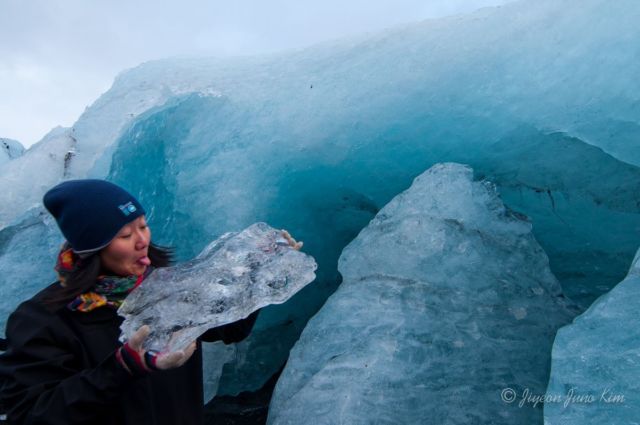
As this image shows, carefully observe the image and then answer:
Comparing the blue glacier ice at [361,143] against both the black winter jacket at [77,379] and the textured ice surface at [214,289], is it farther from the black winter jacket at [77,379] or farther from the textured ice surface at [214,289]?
the black winter jacket at [77,379]

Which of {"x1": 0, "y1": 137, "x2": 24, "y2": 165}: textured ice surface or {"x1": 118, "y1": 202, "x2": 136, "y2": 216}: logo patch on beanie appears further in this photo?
{"x1": 0, "y1": 137, "x2": 24, "y2": 165}: textured ice surface

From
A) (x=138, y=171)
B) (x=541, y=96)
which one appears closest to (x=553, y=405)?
(x=541, y=96)

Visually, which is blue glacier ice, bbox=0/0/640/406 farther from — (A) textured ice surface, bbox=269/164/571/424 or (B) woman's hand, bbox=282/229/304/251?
(B) woman's hand, bbox=282/229/304/251

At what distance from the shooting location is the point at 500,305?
183cm

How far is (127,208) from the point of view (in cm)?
130

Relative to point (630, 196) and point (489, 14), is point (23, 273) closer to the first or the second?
point (489, 14)

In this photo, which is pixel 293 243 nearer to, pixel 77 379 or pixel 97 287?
pixel 97 287

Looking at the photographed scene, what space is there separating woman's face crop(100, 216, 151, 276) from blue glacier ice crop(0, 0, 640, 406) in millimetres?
906

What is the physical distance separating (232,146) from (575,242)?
1.47m
